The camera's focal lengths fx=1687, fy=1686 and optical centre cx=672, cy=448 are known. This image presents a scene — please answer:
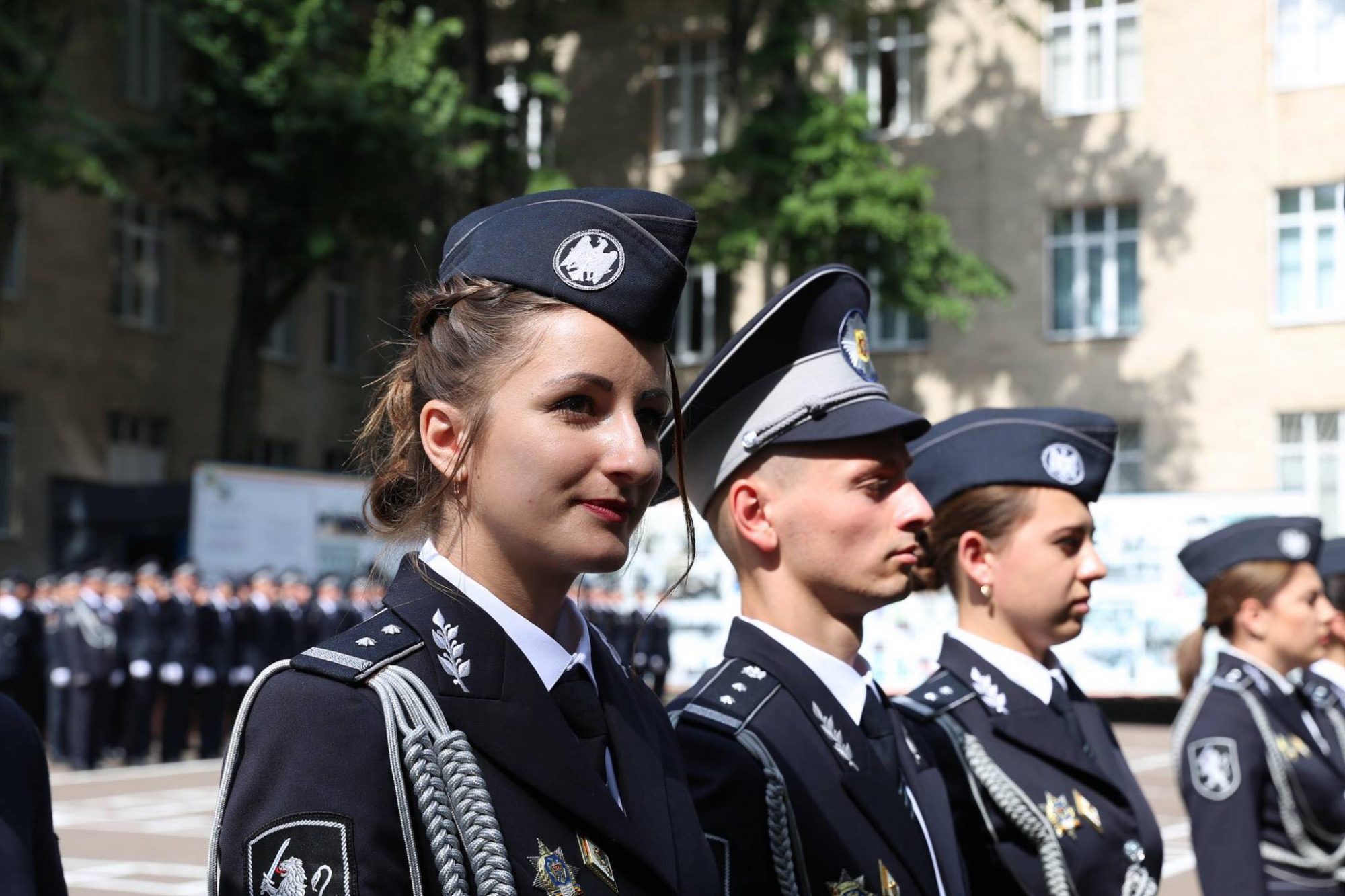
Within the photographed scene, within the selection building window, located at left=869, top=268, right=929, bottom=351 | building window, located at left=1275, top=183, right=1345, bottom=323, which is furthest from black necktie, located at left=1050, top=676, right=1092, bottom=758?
building window, located at left=869, top=268, right=929, bottom=351

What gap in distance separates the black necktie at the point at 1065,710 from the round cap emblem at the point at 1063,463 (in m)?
0.46

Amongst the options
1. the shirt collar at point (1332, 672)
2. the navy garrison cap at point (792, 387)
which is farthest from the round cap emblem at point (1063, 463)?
the shirt collar at point (1332, 672)

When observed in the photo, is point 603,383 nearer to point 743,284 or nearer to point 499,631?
point 499,631

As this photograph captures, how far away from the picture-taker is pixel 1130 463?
27.0 m

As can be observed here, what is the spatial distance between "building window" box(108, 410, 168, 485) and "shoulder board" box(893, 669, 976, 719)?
25.1 meters

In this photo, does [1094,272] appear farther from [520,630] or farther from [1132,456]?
[520,630]

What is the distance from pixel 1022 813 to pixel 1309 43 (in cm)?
2492

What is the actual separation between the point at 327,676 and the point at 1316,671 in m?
5.30

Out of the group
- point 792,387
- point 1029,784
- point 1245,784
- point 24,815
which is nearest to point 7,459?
point 1245,784

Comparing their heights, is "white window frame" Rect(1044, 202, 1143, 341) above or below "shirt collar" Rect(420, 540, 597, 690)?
above

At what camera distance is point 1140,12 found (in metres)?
26.9

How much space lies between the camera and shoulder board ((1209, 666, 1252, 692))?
5.06 meters

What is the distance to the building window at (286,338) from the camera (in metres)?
31.2

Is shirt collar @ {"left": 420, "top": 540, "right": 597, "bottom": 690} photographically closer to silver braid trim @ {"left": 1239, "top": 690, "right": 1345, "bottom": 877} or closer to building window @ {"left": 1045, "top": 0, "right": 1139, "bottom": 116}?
silver braid trim @ {"left": 1239, "top": 690, "right": 1345, "bottom": 877}
